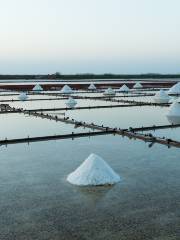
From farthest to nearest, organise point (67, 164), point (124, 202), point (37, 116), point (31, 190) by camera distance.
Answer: point (37, 116) → point (67, 164) → point (31, 190) → point (124, 202)

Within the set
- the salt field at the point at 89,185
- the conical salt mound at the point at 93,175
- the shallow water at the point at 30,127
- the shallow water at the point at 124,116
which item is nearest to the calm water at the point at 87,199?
the salt field at the point at 89,185

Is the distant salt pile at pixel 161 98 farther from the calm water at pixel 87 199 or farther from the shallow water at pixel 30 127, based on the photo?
the calm water at pixel 87 199

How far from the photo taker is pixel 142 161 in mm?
10039

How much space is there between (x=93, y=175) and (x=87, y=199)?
3.53 ft

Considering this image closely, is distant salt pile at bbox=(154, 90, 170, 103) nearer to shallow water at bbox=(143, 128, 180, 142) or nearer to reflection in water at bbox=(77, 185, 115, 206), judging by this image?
shallow water at bbox=(143, 128, 180, 142)

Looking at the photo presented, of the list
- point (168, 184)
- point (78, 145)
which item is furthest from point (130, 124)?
point (168, 184)

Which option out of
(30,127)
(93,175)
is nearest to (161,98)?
(30,127)

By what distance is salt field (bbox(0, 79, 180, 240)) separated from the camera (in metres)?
5.83

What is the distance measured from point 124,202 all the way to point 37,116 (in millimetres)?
13548

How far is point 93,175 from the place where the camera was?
A: 8.16 m

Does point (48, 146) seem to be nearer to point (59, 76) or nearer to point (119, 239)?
point (119, 239)

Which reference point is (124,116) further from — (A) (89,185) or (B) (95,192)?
(B) (95,192)

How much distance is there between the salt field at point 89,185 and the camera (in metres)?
5.83

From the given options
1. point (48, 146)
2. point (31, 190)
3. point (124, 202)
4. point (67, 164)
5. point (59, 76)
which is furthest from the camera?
point (59, 76)
